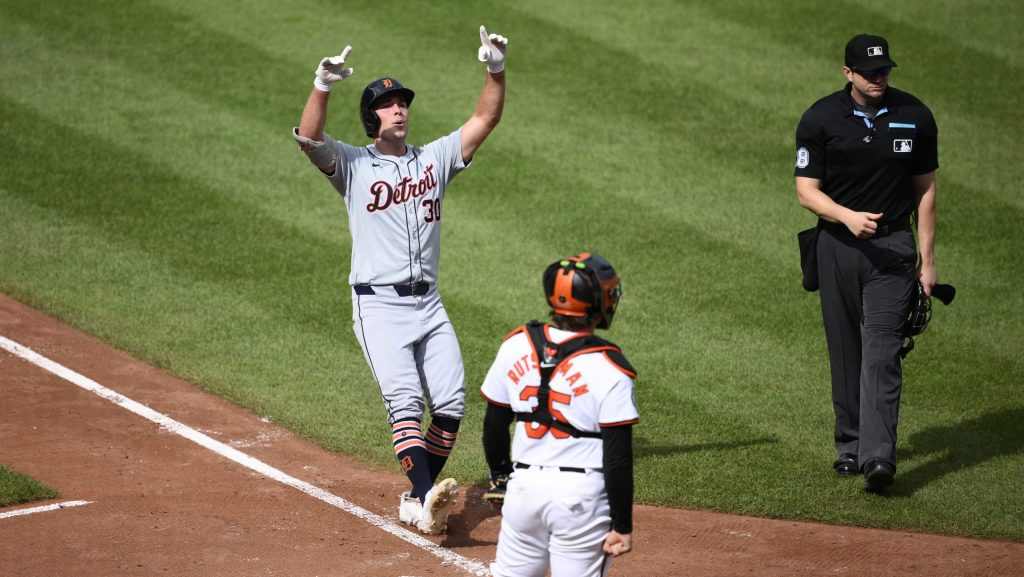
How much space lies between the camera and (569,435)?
4.11 metres

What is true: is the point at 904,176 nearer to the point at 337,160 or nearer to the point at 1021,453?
the point at 1021,453

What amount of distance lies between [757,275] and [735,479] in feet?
9.45

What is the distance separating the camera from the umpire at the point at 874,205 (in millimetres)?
6406

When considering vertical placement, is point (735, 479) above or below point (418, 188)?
below

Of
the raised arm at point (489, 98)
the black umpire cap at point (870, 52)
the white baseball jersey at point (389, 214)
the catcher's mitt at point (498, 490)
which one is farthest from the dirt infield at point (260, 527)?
the black umpire cap at point (870, 52)

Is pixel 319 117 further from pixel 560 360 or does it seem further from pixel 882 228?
pixel 882 228

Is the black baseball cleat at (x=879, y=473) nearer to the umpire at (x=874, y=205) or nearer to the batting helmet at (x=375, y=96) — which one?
the umpire at (x=874, y=205)

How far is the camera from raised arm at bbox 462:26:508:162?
615 centimetres

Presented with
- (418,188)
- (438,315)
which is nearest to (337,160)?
(418,188)

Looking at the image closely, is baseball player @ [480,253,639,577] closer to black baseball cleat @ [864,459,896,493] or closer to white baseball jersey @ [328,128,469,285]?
white baseball jersey @ [328,128,469,285]

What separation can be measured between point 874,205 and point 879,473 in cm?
146

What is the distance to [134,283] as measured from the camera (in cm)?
902

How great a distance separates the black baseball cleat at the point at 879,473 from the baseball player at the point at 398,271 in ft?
7.29

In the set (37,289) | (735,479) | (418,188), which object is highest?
(418,188)
